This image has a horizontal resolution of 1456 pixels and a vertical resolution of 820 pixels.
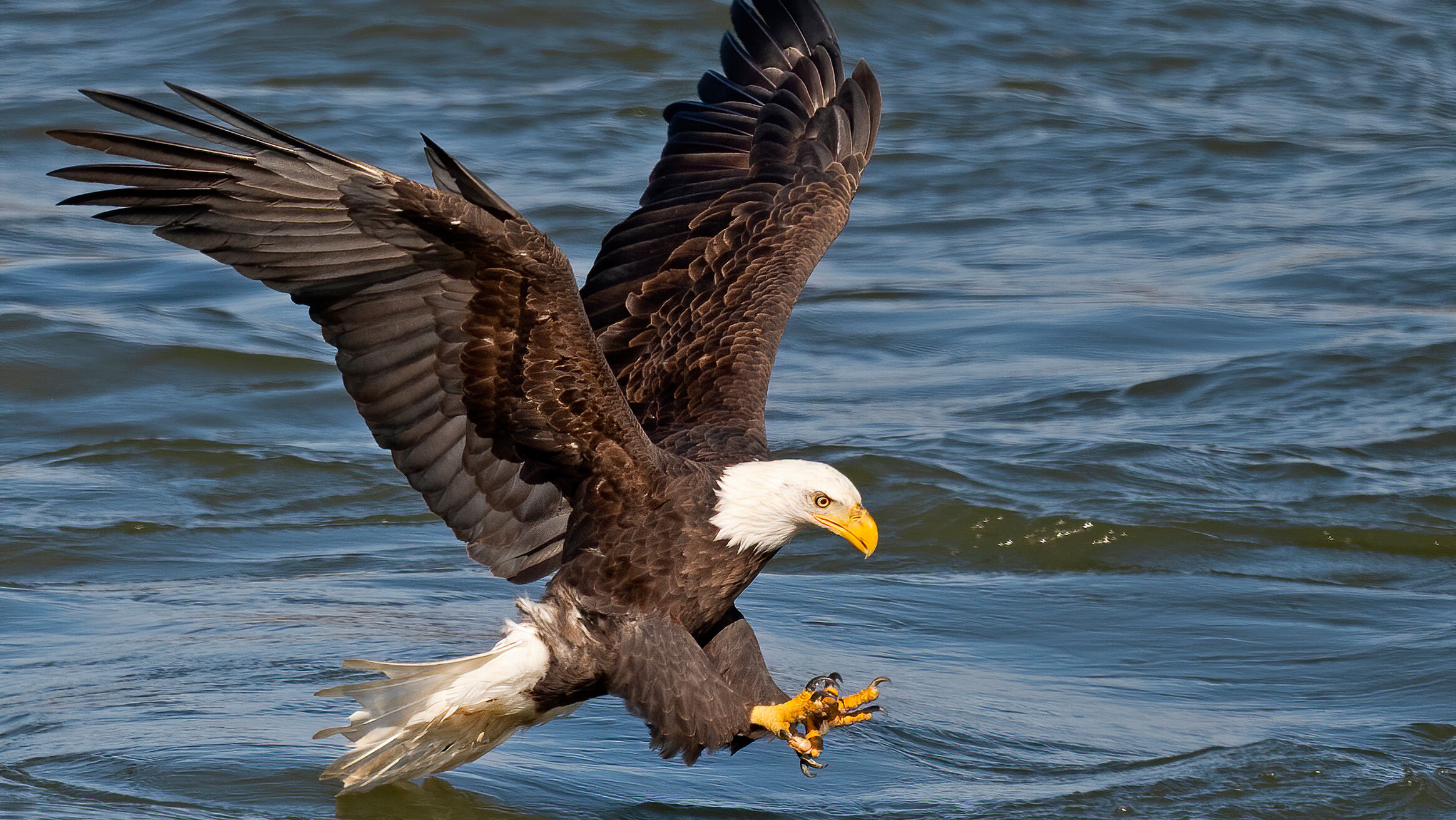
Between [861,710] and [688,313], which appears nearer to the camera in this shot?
[861,710]

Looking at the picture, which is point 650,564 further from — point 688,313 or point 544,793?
point 688,313

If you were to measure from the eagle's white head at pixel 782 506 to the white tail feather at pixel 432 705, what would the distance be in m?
0.52

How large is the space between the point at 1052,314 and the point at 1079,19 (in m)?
7.49

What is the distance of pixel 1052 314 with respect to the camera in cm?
923

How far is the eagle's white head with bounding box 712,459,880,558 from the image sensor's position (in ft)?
13.8

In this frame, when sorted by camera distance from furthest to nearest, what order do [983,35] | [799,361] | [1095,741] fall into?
1. [983,35]
2. [799,361]
3. [1095,741]

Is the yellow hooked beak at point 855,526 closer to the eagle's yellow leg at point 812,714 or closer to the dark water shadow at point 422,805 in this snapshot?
the eagle's yellow leg at point 812,714

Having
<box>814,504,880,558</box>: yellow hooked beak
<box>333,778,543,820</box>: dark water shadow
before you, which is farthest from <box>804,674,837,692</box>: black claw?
<box>333,778,543,820</box>: dark water shadow

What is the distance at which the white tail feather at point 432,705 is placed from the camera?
164 inches

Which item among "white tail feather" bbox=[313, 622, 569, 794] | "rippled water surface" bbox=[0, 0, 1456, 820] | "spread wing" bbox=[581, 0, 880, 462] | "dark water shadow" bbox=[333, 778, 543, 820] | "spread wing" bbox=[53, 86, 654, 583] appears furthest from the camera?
"spread wing" bbox=[581, 0, 880, 462]

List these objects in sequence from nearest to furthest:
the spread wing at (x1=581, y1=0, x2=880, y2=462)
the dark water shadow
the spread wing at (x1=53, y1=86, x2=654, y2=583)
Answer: the spread wing at (x1=53, y1=86, x2=654, y2=583), the dark water shadow, the spread wing at (x1=581, y1=0, x2=880, y2=462)

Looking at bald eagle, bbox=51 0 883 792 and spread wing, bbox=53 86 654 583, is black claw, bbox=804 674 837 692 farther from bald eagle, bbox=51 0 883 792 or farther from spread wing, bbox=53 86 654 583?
spread wing, bbox=53 86 654 583

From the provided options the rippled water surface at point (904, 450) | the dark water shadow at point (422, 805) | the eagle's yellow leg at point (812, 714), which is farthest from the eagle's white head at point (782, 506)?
the dark water shadow at point (422, 805)

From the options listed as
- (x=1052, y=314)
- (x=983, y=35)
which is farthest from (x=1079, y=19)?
(x=1052, y=314)
